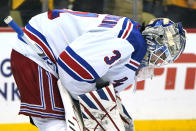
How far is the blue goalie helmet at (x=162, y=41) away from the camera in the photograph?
6.35 feet

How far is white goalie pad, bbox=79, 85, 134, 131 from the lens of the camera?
1902mm

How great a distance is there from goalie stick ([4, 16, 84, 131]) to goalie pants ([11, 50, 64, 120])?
5cm

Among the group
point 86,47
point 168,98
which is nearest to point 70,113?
point 86,47

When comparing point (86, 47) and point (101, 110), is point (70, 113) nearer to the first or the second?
point (101, 110)

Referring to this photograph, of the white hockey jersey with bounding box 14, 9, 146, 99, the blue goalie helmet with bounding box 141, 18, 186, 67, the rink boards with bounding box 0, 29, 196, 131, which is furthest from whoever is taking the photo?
the rink boards with bounding box 0, 29, 196, 131

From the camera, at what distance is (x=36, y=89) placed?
197 cm

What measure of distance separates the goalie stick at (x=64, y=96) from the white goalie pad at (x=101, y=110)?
0.04m

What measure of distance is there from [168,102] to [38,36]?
1.79m

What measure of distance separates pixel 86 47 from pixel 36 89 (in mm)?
320

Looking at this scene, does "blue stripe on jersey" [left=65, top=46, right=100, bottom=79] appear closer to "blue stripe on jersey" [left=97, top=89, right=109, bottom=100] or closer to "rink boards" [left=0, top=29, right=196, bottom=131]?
"blue stripe on jersey" [left=97, top=89, right=109, bottom=100]

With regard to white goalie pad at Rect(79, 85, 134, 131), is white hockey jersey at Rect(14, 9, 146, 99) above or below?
above

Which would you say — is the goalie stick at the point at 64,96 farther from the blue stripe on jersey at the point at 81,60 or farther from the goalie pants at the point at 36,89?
the blue stripe on jersey at the point at 81,60

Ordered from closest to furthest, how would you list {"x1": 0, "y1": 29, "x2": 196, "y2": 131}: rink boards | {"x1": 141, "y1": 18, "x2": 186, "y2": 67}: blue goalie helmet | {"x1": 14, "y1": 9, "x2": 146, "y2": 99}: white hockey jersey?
1. {"x1": 14, "y1": 9, "x2": 146, "y2": 99}: white hockey jersey
2. {"x1": 141, "y1": 18, "x2": 186, "y2": 67}: blue goalie helmet
3. {"x1": 0, "y1": 29, "x2": 196, "y2": 131}: rink boards

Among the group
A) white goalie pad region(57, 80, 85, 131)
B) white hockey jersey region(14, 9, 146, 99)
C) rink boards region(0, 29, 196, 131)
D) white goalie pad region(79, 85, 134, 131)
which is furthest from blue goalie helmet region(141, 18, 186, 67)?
rink boards region(0, 29, 196, 131)
